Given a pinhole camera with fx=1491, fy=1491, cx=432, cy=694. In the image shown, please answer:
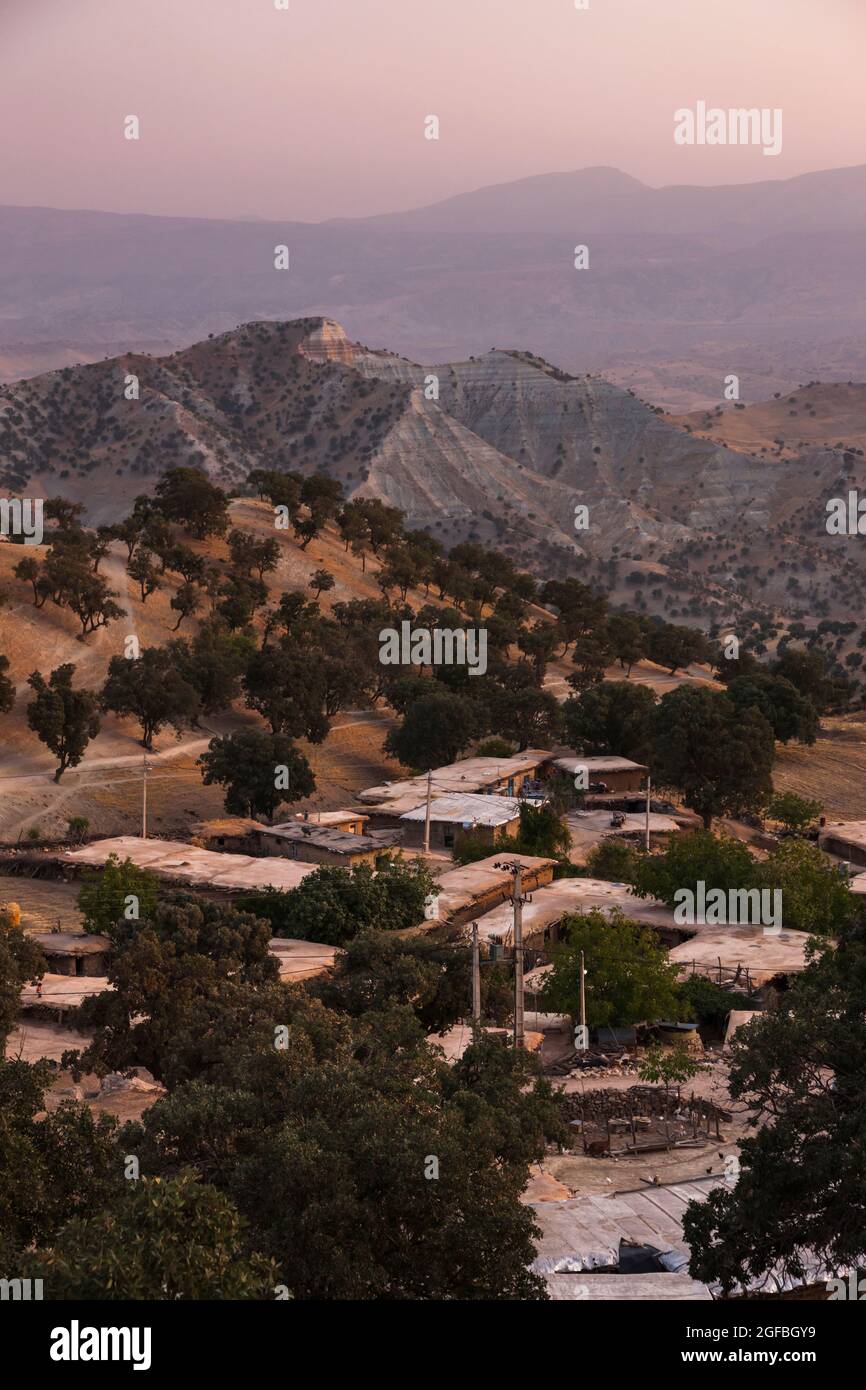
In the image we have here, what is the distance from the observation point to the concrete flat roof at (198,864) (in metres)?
43.8

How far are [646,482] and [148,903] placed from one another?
151907 mm

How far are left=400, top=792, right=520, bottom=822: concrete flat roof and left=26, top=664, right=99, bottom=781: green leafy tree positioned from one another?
13.6 metres

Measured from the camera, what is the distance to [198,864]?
45938 mm

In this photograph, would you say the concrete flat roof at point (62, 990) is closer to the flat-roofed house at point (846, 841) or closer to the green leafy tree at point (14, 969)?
the green leafy tree at point (14, 969)

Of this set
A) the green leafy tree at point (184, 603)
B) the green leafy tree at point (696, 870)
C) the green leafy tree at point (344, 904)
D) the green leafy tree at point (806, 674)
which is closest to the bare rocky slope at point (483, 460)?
Answer: the green leafy tree at point (806, 674)

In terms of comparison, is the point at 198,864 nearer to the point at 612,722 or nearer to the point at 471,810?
the point at 471,810

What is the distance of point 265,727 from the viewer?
69875mm

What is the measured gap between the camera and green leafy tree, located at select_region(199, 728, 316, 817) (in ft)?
183

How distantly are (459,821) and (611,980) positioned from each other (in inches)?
803

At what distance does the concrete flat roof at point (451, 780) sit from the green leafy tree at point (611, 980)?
2263cm
